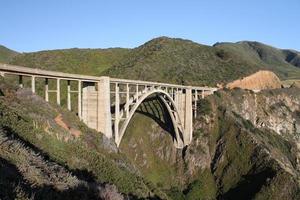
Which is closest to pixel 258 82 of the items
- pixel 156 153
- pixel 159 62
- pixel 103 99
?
pixel 159 62

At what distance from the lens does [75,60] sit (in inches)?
4926

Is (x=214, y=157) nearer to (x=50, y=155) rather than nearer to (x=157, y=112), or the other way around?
(x=157, y=112)

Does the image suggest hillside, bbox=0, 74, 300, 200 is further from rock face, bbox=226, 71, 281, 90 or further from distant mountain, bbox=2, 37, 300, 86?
distant mountain, bbox=2, 37, 300, 86

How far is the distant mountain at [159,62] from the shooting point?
332ft

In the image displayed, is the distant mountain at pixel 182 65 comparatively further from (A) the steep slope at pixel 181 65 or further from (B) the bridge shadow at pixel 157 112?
(B) the bridge shadow at pixel 157 112

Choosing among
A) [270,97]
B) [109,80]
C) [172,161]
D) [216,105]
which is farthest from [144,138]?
[270,97]

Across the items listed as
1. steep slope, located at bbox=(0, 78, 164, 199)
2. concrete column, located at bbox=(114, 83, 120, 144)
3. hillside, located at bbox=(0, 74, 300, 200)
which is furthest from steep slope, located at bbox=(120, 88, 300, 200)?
steep slope, located at bbox=(0, 78, 164, 199)

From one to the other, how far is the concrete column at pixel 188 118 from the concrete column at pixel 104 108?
30.2 metres

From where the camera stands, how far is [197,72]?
343 ft

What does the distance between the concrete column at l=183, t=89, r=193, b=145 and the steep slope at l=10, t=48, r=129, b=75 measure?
4995 centimetres

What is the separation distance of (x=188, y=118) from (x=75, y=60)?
64043 mm

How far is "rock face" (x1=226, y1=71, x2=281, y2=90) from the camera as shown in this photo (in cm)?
10091

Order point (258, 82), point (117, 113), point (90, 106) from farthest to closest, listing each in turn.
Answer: point (258, 82) < point (117, 113) < point (90, 106)

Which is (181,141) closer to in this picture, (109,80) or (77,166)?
(109,80)
